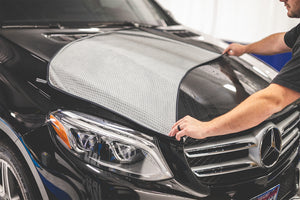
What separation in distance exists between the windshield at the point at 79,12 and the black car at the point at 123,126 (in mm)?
114

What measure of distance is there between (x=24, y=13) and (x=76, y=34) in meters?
0.37

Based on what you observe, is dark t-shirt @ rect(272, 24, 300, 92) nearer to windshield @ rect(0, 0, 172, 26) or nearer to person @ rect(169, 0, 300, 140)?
person @ rect(169, 0, 300, 140)

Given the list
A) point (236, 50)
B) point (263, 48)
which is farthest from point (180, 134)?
point (263, 48)

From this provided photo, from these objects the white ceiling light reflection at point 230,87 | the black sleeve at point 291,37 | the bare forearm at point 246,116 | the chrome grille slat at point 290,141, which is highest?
the black sleeve at point 291,37

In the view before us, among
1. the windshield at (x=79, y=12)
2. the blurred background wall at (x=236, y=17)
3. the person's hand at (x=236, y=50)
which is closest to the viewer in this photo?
the windshield at (x=79, y=12)

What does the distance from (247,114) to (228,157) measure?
26 centimetres

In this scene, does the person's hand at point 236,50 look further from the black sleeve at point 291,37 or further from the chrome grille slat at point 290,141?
the chrome grille slat at point 290,141

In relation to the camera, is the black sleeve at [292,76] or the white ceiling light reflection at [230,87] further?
the white ceiling light reflection at [230,87]

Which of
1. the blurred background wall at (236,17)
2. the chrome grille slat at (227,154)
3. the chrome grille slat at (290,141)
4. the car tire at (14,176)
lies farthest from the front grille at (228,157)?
the blurred background wall at (236,17)

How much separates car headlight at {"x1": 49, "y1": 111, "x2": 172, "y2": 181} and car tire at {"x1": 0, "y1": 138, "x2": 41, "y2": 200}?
25 cm

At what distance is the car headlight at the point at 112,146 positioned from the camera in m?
1.19

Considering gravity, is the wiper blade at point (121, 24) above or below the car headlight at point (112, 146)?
above

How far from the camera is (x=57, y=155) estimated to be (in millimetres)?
1225

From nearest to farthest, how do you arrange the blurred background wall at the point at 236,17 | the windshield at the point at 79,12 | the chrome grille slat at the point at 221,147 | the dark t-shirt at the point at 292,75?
1. the dark t-shirt at the point at 292,75
2. the chrome grille slat at the point at 221,147
3. the windshield at the point at 79,12
4. the blurred background wall at the point at 236,17
